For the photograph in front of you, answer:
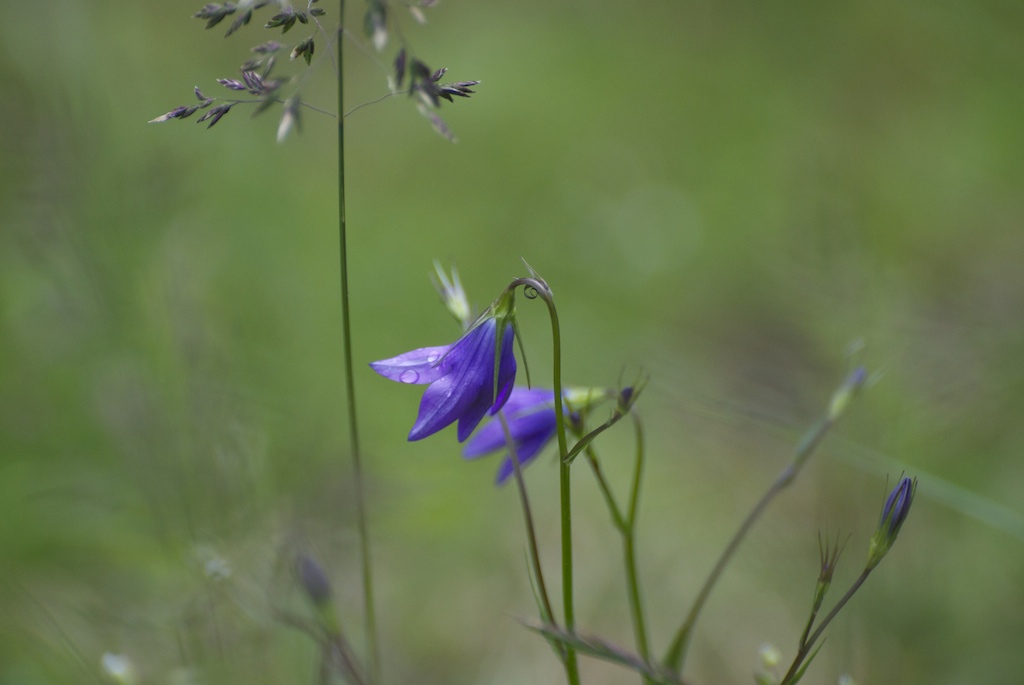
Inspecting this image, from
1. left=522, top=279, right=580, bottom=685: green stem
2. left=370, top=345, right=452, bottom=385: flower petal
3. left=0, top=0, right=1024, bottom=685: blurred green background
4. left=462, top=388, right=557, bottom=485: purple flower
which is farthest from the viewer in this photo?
left=0, top=0, right=1024, bottom=685: blurred green background

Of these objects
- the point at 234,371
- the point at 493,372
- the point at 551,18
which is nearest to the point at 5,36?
the point at 234,371

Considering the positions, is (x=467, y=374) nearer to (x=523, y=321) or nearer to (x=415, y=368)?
(x=415, y=368)

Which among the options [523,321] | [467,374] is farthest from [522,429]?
[523,321]

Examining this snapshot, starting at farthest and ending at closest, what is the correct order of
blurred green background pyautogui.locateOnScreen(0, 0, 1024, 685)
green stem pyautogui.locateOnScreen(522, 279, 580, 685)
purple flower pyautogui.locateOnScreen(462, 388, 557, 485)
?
blurred green background pyautogui.locateOnScreen(0, 0, 1024, 685)
purple flower pyautogui.locateOnScreen(462, 388, 557, 485)
green stem pyautogui.locateOnScreen(522, 279, 580, 685)

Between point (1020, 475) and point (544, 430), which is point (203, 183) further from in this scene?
point (1020, 475)

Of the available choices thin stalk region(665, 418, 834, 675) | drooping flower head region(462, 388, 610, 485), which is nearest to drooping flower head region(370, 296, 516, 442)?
drooping flower head region(462, 388, 610, 485)

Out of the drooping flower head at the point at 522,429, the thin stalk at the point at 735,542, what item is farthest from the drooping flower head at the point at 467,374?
the thin stalk at the point at 735,542

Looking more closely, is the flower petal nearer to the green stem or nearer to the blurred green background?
the green stem
